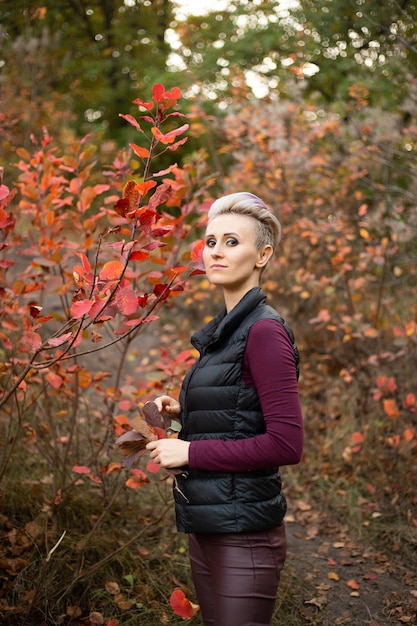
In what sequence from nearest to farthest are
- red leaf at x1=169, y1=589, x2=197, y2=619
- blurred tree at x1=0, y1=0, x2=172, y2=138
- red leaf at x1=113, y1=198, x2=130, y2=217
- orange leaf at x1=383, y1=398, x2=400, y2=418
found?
red leaf at x1=113, y1=198, x2=130, y2=217 < red leaf at x1=169, y1=589, x2=197, y2=619 < orange leaf at x1=383, y1=398, x2=400, y2=418 < blurred tree at x1=0, y1=0, x2=172, y2=138

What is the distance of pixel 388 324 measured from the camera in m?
5.32

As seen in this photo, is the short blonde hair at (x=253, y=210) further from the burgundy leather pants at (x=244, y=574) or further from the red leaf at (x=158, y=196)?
the burgundy leather pants at (x=244, y=574)

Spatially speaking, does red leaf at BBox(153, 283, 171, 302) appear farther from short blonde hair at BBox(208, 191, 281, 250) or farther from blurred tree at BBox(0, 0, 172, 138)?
blurred tree at BBox(0, 0, 172, 138)

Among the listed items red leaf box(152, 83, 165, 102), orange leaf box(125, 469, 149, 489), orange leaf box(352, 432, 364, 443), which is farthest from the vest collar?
orange leaf box(352, 432, 364, 443)

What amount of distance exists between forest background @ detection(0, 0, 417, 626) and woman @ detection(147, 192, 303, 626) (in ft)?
0.55

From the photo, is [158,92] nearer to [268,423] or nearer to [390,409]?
[268,423]

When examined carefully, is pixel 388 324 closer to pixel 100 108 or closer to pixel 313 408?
pixel 313 408

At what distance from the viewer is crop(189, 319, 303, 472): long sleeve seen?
1.42 m

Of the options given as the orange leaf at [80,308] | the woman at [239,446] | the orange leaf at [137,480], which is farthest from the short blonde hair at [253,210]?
the orange leaf at [137,480]

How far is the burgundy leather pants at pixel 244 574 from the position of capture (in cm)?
147

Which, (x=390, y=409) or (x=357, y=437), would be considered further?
(x=357, y=437)

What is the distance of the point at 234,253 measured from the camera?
163cm

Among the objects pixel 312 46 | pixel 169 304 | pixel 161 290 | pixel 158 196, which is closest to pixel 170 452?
pixel 161 290

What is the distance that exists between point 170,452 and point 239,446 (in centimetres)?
19
